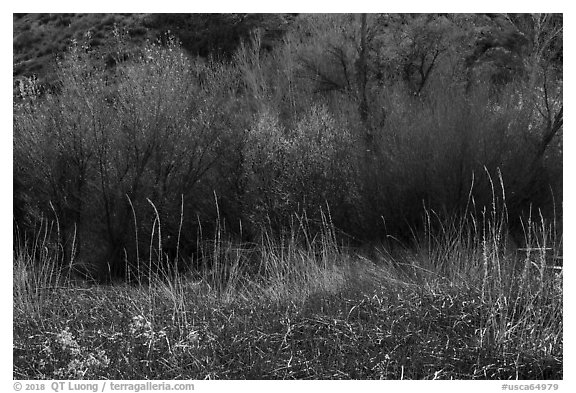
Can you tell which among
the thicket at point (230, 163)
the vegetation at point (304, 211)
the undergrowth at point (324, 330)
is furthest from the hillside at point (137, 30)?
the undergrowth at point (324, 330)

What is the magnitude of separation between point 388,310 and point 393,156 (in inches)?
236

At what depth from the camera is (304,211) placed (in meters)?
8.58

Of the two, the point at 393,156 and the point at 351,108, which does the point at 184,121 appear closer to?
the point at 393,156

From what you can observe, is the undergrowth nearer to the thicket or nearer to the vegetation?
the vegetation

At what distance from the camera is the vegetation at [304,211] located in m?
4.84

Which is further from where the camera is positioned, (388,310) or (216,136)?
(216,136)

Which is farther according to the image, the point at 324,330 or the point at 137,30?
the point at 137,30

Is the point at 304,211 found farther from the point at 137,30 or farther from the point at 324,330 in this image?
the point at 137,30

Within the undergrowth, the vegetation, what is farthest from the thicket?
the undergrowth

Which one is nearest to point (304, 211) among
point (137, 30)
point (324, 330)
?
point (324, 330)

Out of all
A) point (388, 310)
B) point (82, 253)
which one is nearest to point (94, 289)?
point (82, 253)

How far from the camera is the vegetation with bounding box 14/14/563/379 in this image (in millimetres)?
4836

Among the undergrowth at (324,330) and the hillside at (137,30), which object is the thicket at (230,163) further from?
the hillside at (137,30)

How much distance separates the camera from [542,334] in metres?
4.72
